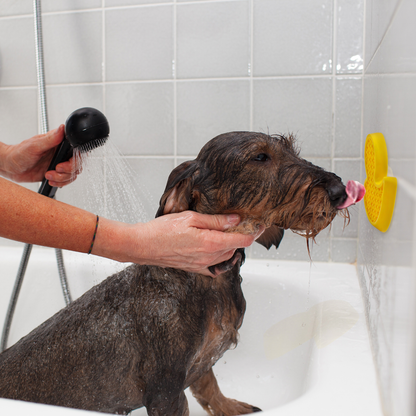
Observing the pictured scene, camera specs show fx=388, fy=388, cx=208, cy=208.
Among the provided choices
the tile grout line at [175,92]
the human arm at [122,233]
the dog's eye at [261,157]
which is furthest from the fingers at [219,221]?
the tile grout line at [175,92]

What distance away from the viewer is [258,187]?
107cm

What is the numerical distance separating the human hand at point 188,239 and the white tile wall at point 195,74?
110 cm

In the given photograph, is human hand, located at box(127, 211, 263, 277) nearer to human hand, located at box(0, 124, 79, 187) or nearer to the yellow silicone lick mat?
the yellow silicone lick mat

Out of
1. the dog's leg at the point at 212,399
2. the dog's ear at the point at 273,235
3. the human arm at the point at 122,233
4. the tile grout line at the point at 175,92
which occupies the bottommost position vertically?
the dog's leg at the point at 212,399

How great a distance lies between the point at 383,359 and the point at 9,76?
249cm

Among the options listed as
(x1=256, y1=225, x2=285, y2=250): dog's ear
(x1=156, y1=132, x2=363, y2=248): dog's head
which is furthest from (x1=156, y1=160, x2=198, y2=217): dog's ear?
(x1=256, y1=225, x2=285, y2=250): dog's ear

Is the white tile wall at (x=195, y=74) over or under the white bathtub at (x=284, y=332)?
over

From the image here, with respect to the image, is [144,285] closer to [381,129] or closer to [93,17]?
[381,129]

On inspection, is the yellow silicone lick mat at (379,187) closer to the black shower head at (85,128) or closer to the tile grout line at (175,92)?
the black shower head at (85,128)

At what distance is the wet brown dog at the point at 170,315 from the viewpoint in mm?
1073

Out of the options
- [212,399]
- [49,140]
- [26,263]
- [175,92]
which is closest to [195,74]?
[175,92]

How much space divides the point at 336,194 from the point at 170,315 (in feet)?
1.90

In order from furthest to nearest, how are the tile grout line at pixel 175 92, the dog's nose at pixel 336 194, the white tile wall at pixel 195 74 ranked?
the tile grout line at pixel 175 92 < the white tile wall at pixel 195 74 < the dog's nose at pixel 336 194

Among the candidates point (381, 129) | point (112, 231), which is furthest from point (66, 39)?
point (381, 129)
